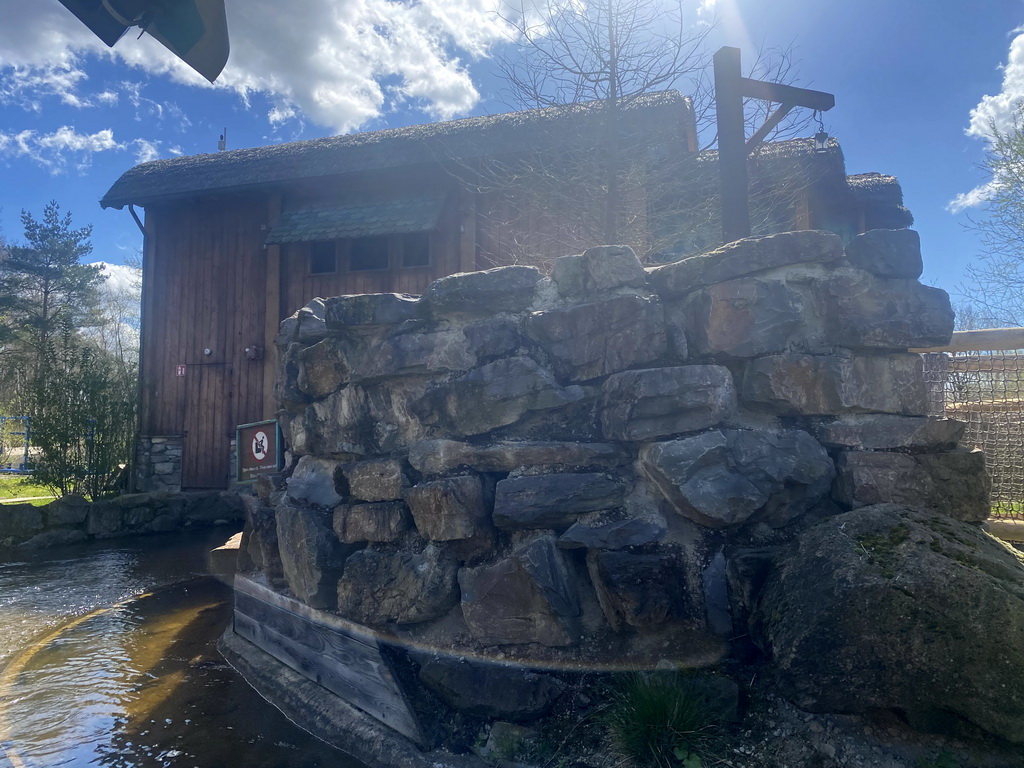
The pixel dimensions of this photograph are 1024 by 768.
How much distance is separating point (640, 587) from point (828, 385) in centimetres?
114

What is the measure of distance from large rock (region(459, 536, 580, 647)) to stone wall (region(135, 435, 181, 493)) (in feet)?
33.8

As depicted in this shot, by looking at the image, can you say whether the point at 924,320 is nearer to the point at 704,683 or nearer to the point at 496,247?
the point at 704,683

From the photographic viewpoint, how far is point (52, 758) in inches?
116

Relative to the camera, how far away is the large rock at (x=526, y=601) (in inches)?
105

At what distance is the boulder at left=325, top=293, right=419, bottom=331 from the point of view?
11.6ft

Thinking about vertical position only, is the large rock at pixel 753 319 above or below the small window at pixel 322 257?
below

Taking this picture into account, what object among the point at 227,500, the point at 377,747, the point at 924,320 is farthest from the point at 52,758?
the point at 227,500

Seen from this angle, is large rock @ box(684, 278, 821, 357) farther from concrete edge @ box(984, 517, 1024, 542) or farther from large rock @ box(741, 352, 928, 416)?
concrete edge @ box(984, 517, 1024, 542)

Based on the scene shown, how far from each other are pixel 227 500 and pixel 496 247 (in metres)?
5.62

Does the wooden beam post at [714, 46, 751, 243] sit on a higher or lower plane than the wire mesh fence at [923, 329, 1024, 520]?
higher

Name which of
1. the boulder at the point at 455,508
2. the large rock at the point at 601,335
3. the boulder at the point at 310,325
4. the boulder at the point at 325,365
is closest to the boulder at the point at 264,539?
the boulder at the point at 325,365

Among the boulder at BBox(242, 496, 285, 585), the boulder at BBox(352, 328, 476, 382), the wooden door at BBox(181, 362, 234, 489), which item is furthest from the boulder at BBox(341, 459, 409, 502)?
the wooden door at BBox(181, 362, 234, 489)

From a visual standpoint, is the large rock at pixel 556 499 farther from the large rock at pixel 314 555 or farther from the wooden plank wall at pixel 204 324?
the wooden plank wall at pixel 204 324

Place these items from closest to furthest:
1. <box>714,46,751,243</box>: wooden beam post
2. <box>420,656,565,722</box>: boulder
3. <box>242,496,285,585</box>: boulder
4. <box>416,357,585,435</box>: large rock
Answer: <box>420,656,565,722</box>: boulder < <box>416,357,585,435</box>: large rock < <box>714,46,751,243</box>: wooden beam post < <box>242,496,285,585</box>: boulder
